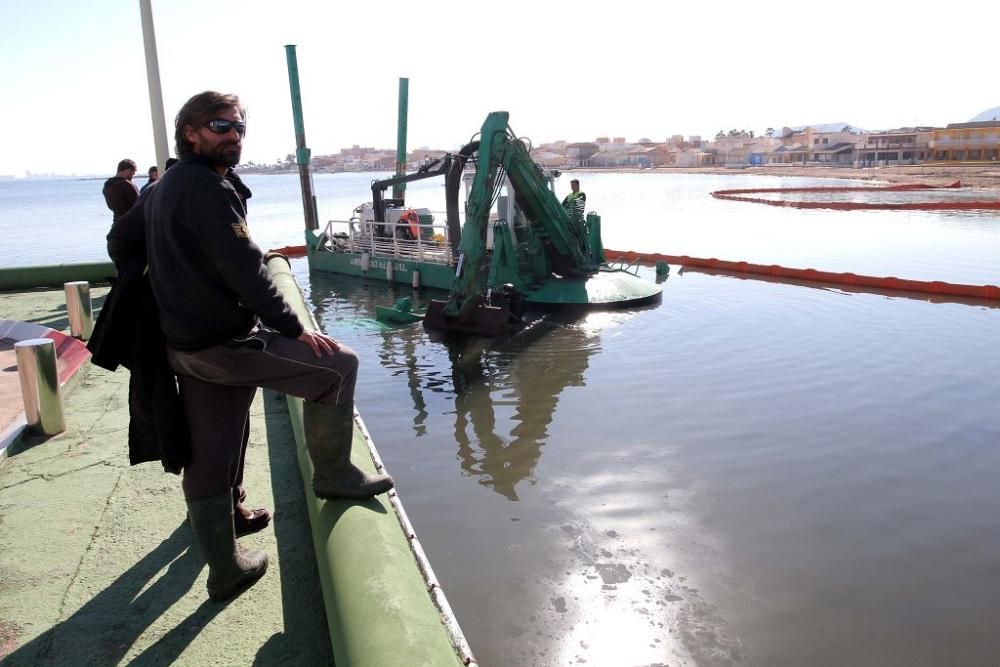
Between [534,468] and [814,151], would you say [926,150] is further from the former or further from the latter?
[534,468]

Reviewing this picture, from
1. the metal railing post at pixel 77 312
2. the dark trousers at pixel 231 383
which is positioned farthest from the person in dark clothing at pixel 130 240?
the metal railing post at pixel 77 312

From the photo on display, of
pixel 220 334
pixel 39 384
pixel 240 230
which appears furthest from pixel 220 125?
pixel 39 384

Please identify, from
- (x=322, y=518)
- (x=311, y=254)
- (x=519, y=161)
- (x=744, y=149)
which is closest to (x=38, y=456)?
(x=322, y=518)

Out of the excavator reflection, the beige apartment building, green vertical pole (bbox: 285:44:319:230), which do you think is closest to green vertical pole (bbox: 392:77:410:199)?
green vertical pole (bbox: 285:44:319:230)

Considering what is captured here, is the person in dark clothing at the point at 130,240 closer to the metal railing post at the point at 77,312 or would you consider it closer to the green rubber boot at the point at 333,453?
the green rubber boot at the point at 333,453

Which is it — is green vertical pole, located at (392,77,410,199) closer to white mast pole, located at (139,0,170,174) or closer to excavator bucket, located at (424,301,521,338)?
excavator bucket, located at (424,301,521,338)

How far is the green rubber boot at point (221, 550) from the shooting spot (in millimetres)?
2705

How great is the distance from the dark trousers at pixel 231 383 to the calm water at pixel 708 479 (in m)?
2.13

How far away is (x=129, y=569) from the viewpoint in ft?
10.3

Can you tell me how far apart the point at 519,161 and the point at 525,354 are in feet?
14.5

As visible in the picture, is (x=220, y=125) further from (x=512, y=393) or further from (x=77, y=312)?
(x=512, y=393)

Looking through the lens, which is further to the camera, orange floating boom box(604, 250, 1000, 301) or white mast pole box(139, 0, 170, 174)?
orange floating boom box(604, 250, 1000, 301)

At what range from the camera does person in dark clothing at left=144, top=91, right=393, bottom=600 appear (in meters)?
2.43

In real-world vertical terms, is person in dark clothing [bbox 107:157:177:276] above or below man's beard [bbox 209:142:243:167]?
below
